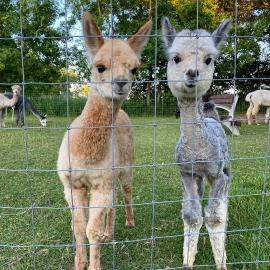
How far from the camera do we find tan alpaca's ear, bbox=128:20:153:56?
236 cm

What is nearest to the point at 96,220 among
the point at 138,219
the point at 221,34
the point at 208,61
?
the point at 138,219

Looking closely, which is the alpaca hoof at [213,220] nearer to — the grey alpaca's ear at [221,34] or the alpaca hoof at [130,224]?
the alpaca hoof at [130,224]

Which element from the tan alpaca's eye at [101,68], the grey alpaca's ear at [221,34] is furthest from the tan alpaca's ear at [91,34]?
the grey alpaca's ear at [221,34]

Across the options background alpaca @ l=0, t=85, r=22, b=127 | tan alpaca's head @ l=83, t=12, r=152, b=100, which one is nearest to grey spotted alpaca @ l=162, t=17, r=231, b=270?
tan alpaca's head @ l=83, t=12, r=152, b=100

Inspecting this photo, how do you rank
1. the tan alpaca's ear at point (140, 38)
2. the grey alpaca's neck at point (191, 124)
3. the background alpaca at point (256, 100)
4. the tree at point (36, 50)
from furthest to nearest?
the background alpaca at point (256, 100) → the tree at point (36, 50) → the tan alpaca's ear at point (140, 38) → the grey alpaca's neck at point (191, 124)

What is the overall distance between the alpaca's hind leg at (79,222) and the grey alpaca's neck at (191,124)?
0.72 meters

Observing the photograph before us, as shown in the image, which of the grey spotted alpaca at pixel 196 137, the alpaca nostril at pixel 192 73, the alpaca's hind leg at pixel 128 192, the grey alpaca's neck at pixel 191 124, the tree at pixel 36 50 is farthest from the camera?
the tree at pixel 36 50

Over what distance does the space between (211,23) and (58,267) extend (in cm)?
1054

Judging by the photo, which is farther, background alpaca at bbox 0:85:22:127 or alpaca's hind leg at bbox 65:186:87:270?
background alpaca at bbox 0:85:22:127

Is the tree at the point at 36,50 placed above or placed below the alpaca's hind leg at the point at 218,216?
above

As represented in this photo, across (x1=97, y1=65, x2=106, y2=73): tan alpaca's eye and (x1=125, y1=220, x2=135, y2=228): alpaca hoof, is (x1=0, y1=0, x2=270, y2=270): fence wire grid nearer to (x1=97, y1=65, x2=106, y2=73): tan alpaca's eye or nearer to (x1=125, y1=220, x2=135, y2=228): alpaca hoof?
(x1=125, y1=220, x2=135, y2=228): alpaca hoof

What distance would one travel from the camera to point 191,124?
2270mm

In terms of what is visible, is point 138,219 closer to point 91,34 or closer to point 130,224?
point 130,224

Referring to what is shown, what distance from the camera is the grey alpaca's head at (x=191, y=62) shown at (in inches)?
82.3
